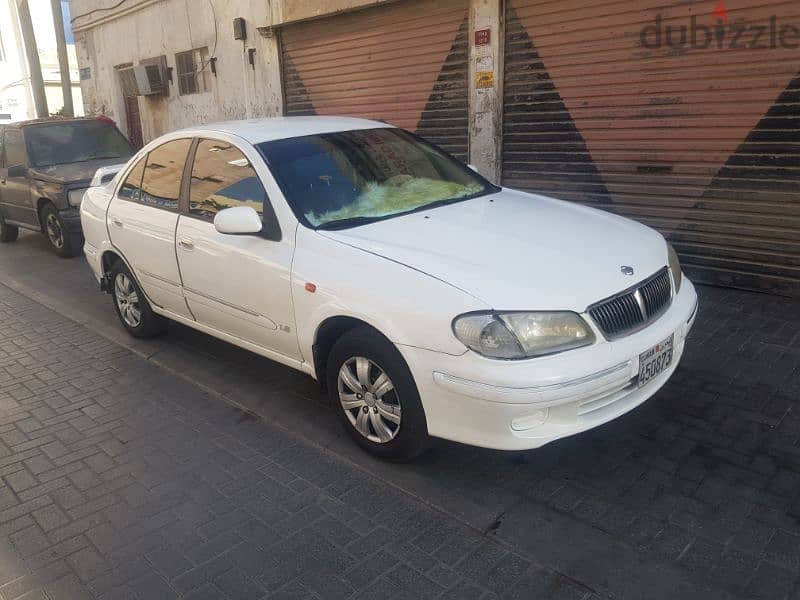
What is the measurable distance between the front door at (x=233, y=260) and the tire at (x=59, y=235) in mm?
4995

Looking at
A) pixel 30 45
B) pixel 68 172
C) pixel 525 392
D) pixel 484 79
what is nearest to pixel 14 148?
pixel 68 172

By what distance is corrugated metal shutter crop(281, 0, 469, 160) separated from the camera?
7.70 m

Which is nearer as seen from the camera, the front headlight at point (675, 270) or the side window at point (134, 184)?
the front headlight at point (675, 270)

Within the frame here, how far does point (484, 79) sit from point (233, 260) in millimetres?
4505

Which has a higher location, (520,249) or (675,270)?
(520,249)

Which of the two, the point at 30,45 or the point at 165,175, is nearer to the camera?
the point at 165,175

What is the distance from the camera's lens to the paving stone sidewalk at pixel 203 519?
256 centimetres

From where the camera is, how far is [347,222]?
3.57 m

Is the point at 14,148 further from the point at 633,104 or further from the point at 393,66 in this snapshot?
→ the point at 633,104

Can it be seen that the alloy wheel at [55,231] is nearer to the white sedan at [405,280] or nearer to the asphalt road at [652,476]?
the white sedan at [405,280]

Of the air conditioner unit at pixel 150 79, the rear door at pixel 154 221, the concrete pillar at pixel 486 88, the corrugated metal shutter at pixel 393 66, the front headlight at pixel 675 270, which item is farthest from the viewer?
the air conditioner unit at pixel 150 79

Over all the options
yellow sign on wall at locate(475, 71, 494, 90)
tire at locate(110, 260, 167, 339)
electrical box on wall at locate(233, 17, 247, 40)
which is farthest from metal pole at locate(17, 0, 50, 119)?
yellow sign on wall at locate(475, 71, 494, 90)

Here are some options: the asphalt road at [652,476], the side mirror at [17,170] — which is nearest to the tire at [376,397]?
the asphalt road at [652,476]

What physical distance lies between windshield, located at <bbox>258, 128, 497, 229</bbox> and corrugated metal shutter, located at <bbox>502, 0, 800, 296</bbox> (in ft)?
8.22
